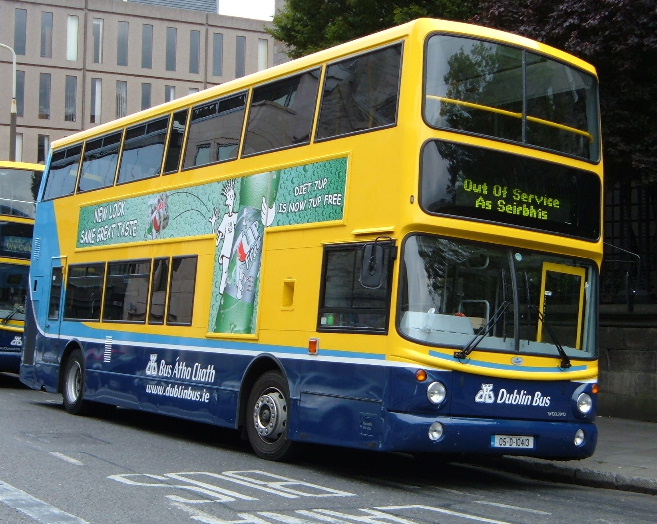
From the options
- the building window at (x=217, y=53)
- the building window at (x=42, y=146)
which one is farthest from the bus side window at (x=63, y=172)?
the building window at (x=217, y=53)

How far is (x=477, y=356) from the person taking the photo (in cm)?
1002

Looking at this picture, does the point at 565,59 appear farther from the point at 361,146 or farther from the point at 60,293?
the point at 60,293

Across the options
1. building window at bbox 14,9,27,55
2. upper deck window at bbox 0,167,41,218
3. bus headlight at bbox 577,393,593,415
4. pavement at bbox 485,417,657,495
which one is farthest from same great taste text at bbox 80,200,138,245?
building window at bbox 14,9,27,55

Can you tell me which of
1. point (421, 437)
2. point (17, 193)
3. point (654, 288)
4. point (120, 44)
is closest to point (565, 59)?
point (421, 437)

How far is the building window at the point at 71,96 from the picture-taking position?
5975 centimetres

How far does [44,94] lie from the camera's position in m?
Answer: 59.4

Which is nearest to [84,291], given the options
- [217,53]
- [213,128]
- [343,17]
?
[213,128]

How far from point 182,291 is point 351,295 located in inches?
150

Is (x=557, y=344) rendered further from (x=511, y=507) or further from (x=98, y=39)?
(x=98, y=39)

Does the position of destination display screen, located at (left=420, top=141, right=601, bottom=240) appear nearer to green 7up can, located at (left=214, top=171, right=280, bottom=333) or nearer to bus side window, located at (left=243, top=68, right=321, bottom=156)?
bus side window, located at (left=243, top=68, right=321, bottom=156)

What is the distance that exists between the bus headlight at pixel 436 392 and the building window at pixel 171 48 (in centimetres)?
5401

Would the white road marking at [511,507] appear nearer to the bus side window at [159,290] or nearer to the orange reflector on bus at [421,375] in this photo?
the orange reflector on bus at [421,375]

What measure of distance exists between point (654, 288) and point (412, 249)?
748 centimetres

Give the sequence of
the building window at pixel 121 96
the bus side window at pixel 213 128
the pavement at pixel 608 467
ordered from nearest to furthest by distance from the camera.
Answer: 1. the pavement at pixel 608 467
2. the bus side window at pixel 213 128
3. the building window at pixel 121 96
